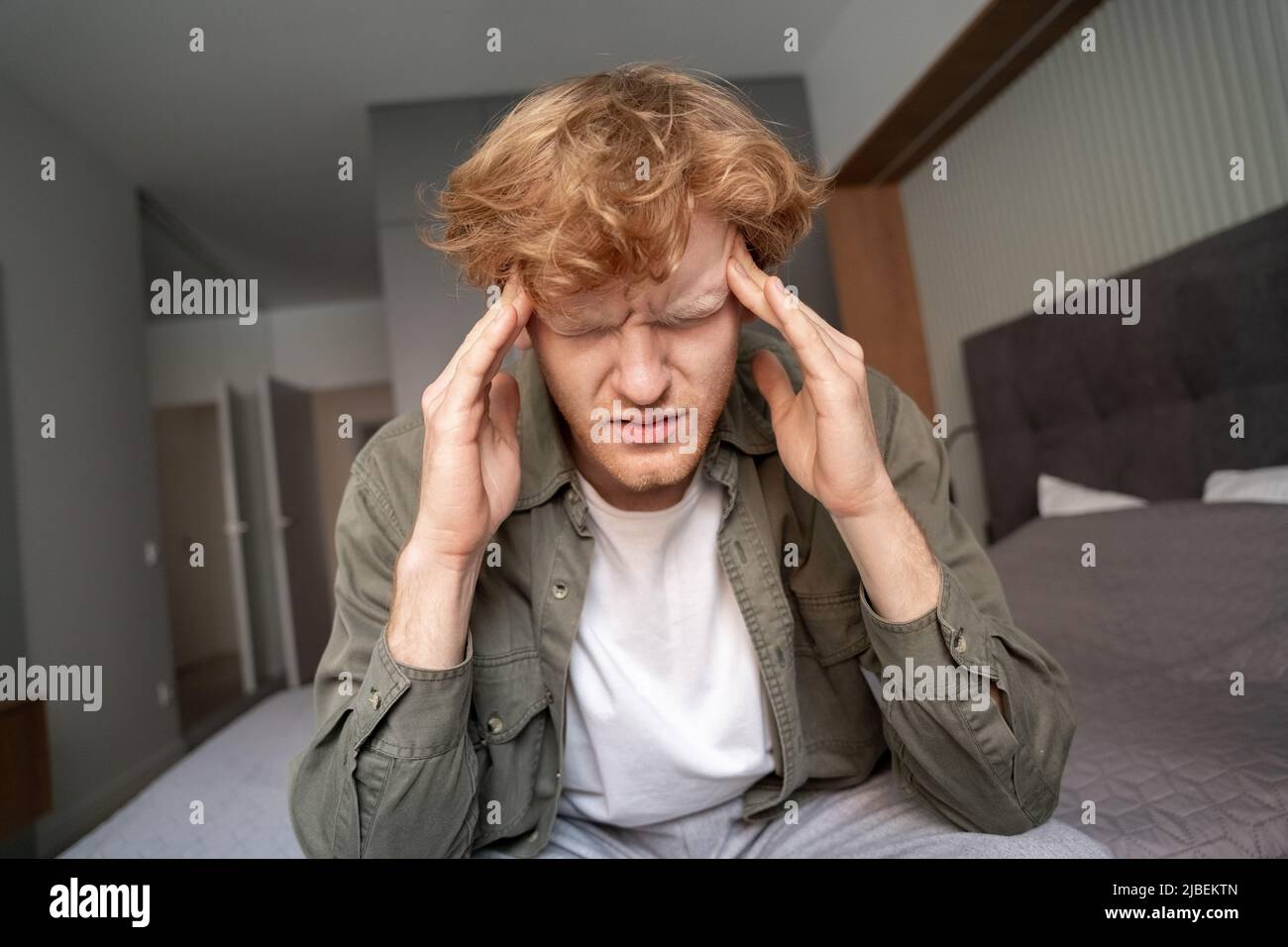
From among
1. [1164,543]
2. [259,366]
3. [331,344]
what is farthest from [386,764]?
[259,366]

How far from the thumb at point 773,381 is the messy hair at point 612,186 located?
0.09 metres

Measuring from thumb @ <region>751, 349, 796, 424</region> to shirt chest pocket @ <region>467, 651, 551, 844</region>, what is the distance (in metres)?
0.30

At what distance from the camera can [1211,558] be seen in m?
1.14

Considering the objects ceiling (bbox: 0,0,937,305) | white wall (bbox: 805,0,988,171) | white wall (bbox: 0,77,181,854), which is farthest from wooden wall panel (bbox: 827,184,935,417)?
white wall (bbox: 0,77,181,854)

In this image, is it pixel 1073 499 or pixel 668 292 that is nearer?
pixel 668 292

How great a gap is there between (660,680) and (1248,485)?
39.5 inches

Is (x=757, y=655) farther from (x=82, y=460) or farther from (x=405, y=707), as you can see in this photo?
(x=82, y=460)

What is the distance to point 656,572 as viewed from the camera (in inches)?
30.1

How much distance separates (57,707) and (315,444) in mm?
2406

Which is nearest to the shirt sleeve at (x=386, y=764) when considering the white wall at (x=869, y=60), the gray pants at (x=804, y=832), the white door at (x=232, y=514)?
the gray pants at (x=804, y=832)

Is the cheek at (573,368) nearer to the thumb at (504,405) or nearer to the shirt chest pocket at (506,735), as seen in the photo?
the thumb at (504,405)

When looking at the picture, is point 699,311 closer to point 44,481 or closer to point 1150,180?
point 1150,180
